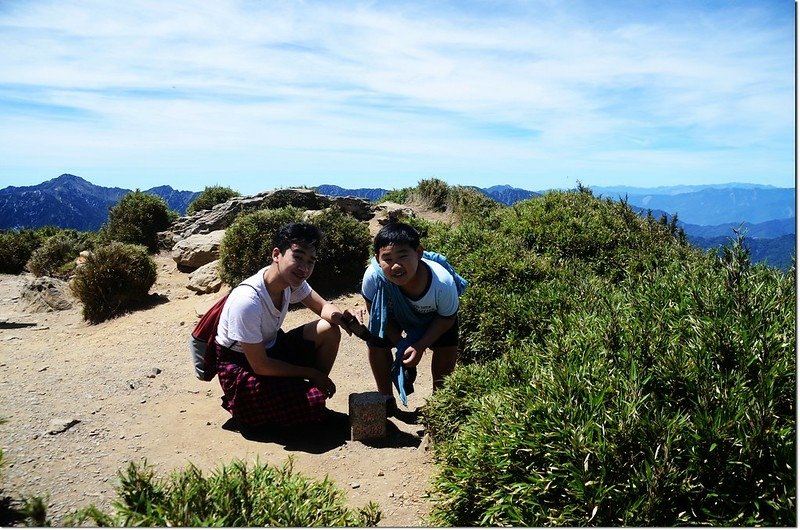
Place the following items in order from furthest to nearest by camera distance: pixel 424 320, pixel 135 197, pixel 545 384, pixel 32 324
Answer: pixel 135 197 → pixel 32 324 → pixel 424 320 → pixel 545 384

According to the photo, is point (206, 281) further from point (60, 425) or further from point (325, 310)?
point (325, 310)

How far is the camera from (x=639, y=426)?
2.54 m

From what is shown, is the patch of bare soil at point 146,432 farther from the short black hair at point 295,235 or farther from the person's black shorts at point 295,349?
the short black hair at point 295,235

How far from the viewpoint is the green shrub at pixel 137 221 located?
50.5 feet

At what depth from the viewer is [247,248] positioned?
9109 millimetres

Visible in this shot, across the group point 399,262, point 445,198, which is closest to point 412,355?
point 399,262

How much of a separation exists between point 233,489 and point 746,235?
3601 mm

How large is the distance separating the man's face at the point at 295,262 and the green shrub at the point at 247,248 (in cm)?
506

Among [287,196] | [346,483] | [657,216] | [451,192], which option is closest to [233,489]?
[346,483]

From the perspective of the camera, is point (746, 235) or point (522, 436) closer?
point (522, 436)

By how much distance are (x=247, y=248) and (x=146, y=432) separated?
496 cm

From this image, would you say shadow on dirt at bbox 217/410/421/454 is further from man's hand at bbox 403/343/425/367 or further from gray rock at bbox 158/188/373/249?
gray rock at bbox 158/188/373/249

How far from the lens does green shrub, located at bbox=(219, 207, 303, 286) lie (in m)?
9.05

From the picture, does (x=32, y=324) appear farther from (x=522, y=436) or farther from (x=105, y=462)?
(x=522, y=436)
